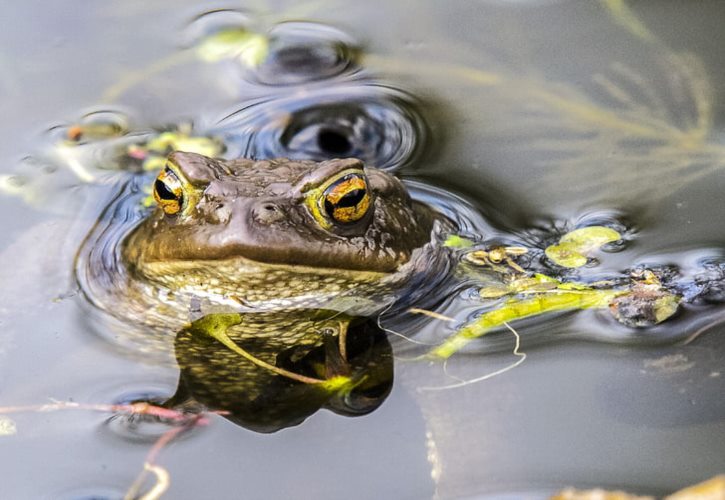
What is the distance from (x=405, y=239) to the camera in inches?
173

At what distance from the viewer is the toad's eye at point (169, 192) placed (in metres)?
3.98

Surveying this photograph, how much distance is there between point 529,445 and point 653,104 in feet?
8.61

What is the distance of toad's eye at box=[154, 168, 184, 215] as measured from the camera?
3.98 m

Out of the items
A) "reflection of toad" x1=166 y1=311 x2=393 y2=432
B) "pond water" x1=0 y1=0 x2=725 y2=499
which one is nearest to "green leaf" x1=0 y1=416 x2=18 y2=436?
"pond water" x1=0 y1=0 x2=725 y2=499

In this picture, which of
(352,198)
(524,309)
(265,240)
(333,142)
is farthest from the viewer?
(333,142)

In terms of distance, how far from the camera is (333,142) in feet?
17.9

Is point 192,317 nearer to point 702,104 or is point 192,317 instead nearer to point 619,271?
point 619,271

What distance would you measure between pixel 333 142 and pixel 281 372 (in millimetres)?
1887

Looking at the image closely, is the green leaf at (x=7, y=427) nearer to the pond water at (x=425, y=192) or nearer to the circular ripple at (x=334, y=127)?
the pond water at (x=425, y=192)

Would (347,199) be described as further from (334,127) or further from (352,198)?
(334,127)

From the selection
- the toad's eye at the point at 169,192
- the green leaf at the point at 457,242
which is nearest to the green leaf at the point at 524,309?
the green leaf at the point at 457,242

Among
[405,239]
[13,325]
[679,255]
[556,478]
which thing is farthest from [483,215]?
[13,325]

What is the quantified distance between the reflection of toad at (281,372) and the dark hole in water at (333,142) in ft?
4.83

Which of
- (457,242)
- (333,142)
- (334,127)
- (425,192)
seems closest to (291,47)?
(334,127)
